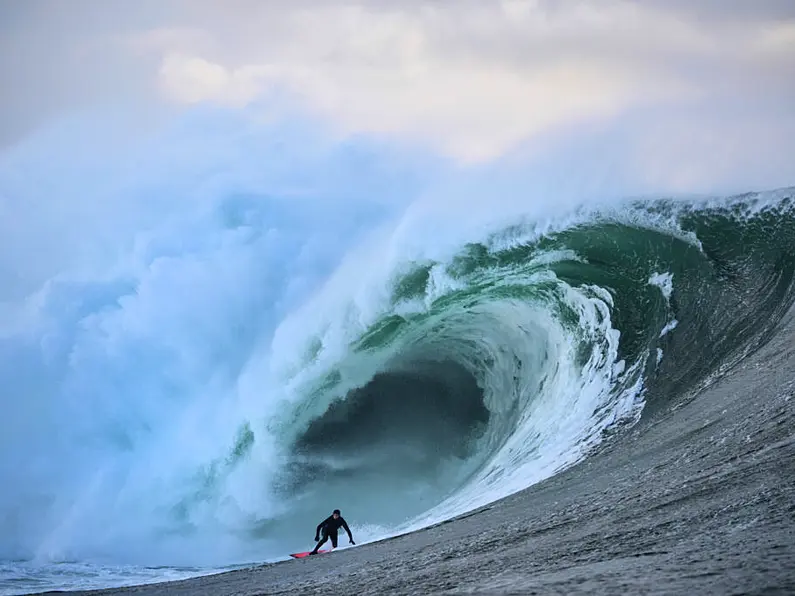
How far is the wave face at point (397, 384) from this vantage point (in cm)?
973

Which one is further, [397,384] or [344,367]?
[397,384]

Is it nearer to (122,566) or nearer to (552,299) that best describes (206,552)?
(122,566)

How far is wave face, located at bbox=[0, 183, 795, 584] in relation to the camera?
9.73 metres

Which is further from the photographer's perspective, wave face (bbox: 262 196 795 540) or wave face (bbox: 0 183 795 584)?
wave face (bbox: 0 183 795 584)

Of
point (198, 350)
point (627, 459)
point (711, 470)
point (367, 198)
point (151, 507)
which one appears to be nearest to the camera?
point (711, 470)

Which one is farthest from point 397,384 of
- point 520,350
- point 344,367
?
point 520,350

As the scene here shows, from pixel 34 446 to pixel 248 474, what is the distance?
141 inches

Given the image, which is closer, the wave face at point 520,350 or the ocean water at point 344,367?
the wave face at point 520,350

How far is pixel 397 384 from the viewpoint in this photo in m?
12.6

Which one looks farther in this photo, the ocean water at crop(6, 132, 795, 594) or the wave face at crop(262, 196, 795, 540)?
A: the ocean water at crop(6, 132, 795, 594)

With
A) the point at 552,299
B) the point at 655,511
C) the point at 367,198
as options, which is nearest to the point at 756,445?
the point at 655,511

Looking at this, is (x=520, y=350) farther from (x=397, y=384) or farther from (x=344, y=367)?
(x=344, y=367)

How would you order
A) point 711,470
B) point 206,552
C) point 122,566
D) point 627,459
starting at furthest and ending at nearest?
point 206,552
point 122,566
point 627,459
point 711,470

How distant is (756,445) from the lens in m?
5.04
